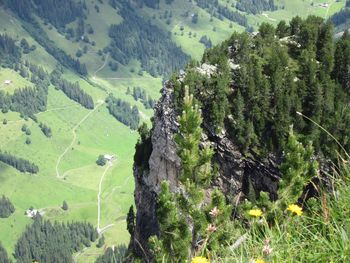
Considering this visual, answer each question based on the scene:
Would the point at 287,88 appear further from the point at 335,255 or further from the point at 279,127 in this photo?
the point at 335,255

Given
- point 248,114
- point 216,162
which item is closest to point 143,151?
point 216,162

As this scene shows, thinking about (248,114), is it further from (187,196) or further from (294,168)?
(187,196)

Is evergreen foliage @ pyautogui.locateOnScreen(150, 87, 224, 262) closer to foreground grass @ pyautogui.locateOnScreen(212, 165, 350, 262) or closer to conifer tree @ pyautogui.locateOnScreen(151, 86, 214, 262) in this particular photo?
conifer tree @ pyautogui.locateOnScreen(151, 86, 214, 262)

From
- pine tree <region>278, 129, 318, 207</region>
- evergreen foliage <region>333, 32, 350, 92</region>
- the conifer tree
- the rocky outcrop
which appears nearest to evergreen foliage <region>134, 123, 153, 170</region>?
the rocky outcrop

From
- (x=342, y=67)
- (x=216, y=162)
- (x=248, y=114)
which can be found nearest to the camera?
(x=216, y=162)

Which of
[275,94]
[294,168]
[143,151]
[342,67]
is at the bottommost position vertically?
[143,151]

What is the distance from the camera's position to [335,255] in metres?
8.62

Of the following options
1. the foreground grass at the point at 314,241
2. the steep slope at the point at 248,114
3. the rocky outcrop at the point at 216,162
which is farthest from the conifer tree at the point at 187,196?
the rocky outcrop at the point at 216,162

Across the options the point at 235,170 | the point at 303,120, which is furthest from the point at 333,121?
the point at 235,170

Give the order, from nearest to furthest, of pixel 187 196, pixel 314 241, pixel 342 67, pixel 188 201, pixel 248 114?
1. pixel 314 241
2. pixel 188 201
3. pixel 187 196
4. pixel 248 114
5. pixel 342 67

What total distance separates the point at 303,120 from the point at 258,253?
6275 centimetres

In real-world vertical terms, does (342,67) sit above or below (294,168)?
below

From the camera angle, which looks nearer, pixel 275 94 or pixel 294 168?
pixel 294 168

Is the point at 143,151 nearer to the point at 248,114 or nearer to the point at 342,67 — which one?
the point at 248,114
